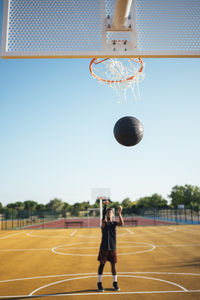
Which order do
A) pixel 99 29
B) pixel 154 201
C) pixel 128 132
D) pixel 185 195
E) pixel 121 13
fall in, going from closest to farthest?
pixel 121 13
pixel 99 29
pixel 128 132
pixel 185 195
pixel 154 201

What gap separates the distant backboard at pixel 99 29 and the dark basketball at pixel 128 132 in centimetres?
183

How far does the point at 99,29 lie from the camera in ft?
15.4

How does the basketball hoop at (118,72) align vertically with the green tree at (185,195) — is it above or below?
above

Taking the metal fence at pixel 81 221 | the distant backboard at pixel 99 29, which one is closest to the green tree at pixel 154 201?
the metal fence at pixel 81 221

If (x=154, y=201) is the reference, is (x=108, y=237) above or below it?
above

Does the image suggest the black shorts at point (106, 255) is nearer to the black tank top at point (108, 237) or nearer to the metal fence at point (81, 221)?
the black tank top at point (108, 237)

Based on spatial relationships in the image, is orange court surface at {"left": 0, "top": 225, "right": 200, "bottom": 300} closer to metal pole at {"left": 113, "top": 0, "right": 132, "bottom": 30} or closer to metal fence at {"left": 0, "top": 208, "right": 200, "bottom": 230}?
metal pole at {"left": 113, "top": 0, "right": 132, "bottom": 30}

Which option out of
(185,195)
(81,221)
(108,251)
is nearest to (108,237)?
Result: (108,251)

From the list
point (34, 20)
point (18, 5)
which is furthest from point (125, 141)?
point (18, 5)

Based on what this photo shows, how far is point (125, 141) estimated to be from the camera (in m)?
5.82

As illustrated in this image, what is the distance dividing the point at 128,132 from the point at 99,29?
2.31 metres

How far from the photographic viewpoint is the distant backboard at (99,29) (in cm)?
445

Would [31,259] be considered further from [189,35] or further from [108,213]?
[189,35]

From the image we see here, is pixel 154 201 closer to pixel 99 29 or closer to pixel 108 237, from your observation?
pixel 108 237
